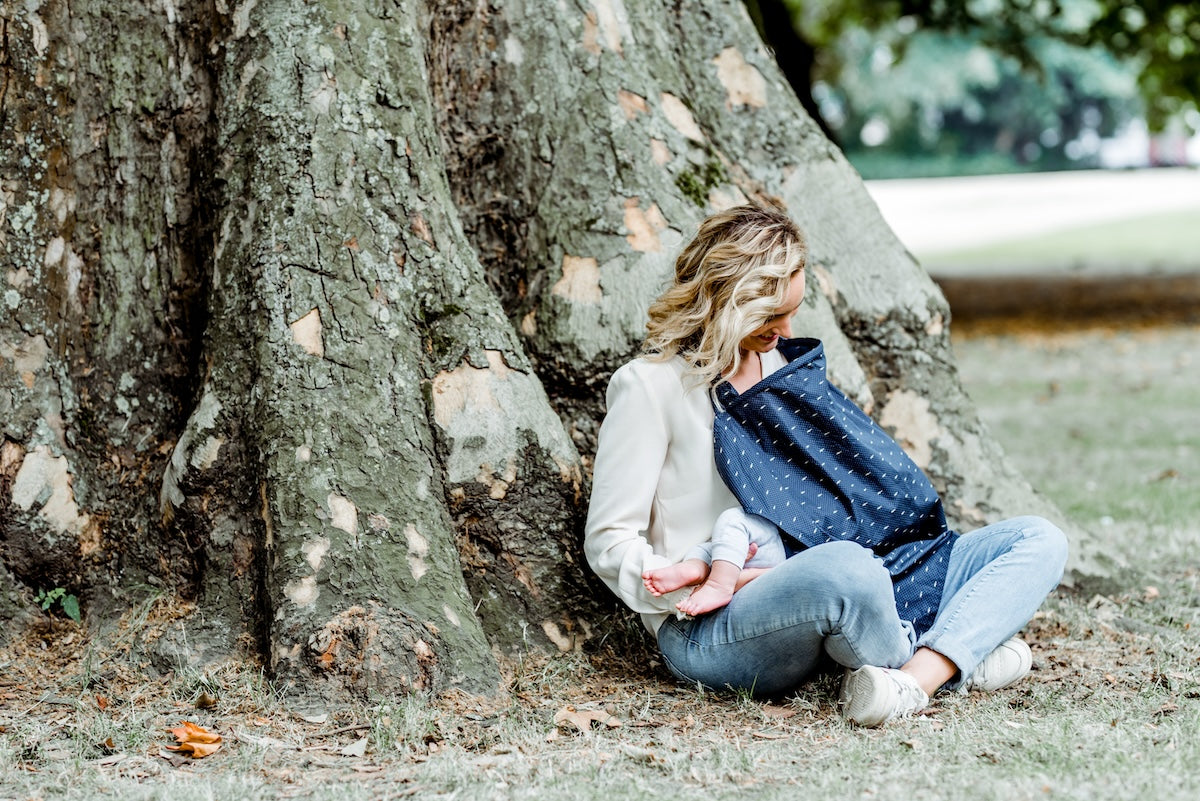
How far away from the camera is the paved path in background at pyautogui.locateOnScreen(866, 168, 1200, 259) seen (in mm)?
32094

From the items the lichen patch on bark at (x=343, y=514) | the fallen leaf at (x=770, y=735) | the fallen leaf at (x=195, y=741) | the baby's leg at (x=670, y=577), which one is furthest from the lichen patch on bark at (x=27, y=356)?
the fallen leaf at (x=770, y=735)

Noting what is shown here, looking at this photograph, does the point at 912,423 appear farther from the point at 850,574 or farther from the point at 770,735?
the point at 770,735

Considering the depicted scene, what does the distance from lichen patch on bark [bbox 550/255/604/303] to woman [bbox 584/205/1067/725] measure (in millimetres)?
477

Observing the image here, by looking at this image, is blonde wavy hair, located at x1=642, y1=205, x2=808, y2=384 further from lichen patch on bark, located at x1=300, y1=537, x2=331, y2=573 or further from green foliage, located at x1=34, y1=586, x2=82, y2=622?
green foliage, located at x1=34, y1=586, x2=82, y2=622

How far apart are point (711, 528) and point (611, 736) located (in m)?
0.65

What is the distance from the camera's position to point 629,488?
3611 mm

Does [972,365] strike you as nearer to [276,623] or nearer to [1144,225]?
[276,623]

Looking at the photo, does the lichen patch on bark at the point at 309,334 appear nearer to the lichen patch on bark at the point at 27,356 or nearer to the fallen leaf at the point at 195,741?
the lichen patch on bark at the point at 27,356

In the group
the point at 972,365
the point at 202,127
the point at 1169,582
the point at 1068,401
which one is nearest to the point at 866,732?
the point at 1169,582

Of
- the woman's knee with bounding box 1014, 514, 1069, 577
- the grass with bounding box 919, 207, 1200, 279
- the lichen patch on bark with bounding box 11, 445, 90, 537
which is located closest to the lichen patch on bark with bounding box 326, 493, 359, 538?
the lichen patch on bark with bounding box 11, 445, 90, 537

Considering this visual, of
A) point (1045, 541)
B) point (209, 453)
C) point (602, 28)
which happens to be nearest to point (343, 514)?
point (209, 453)

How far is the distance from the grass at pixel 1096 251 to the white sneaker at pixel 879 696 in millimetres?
19390

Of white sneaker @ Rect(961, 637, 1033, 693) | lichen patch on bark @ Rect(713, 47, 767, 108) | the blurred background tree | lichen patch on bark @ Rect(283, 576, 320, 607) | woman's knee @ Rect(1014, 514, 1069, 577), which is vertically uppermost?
the blurred background tree

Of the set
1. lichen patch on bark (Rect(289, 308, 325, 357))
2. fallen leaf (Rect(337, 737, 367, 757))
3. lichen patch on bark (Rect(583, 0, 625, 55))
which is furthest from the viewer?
lichen patch on bark (Rect(583, 0, 625, 55))
